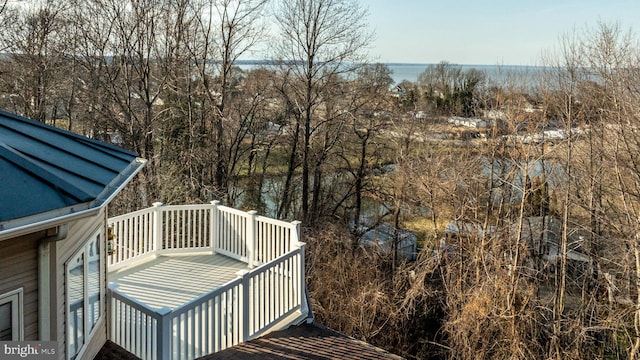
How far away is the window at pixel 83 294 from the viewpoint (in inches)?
156

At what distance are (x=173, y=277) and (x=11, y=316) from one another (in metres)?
3.54

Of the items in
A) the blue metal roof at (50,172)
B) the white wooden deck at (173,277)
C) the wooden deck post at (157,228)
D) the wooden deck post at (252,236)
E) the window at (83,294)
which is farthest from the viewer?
the wooden deck post at (157,228)

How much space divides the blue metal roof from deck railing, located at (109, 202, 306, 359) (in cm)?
145

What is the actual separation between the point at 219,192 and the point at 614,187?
34.4 feet

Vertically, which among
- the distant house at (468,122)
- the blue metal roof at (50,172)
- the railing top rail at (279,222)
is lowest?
the railing top rail at (279,222)

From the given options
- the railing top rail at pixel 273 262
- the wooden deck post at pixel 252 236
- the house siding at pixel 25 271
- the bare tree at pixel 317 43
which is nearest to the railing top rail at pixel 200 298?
the railing top rail at pixel 273 262

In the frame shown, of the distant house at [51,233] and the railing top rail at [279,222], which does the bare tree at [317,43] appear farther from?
the distant house at [51,233]

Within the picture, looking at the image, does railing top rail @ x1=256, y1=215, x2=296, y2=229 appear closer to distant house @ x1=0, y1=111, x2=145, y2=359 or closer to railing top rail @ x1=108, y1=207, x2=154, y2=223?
railing top rail @ x1=108, y1=207, x2=154, y2=223

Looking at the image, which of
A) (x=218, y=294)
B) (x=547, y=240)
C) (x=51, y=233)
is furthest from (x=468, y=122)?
(x=51, y=233)

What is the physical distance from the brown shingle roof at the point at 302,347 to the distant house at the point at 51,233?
1551 mm

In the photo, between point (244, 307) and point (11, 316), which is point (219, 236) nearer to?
point (244, 307)

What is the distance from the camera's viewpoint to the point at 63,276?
377cm

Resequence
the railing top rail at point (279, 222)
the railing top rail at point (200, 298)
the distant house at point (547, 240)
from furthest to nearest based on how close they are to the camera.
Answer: the distant house at point (547, 240) → the railing top rail at point (279, 222) → the railing top rail at point (200, 298)

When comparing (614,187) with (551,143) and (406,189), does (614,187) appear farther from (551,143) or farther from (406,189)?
(406,189)
